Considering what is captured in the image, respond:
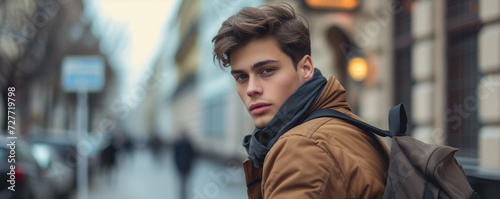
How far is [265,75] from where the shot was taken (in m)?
1.72

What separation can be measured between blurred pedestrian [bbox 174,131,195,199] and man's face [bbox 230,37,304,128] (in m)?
9.55

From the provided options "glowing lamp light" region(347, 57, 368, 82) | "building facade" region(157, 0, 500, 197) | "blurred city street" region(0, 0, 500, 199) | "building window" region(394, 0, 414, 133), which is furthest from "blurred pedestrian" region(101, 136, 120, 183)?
"glowing lamp light" region(347, 57, 368, 82)

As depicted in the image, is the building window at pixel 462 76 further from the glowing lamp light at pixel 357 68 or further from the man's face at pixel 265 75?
the man's face at pixel 265 75

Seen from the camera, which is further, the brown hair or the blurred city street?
the blurred city street

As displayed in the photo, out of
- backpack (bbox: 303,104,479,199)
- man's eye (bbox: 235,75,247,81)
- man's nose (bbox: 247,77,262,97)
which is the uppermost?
man's eye (bbox: 235,75,247,81)

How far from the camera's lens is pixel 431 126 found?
24.1ft

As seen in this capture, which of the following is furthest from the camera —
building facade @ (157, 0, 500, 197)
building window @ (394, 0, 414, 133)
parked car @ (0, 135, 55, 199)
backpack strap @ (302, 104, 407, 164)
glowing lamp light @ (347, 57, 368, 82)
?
building window @ (394, 0, 414, 133)

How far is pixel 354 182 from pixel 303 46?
0.60 m

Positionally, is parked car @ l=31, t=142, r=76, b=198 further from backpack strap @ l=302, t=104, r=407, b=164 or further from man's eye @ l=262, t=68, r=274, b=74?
backpack strap @ l=302, t=104, r=407, b=164

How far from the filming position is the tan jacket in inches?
51.9

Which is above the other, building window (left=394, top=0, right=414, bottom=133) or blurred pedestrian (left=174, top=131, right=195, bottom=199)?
building window (left=394, top=0, right=414, bottom=133)

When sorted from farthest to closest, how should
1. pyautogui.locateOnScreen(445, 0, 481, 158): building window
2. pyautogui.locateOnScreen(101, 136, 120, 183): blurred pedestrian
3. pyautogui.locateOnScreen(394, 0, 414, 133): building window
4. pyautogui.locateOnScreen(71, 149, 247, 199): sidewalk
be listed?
1. pyautogui.locateOnScreen(101, 136, 120, 183): blurred pedestrian
2. pyautogui.locateOnScreen(71, 149, 247, 199): sidewalk
3. pyautogui.locateOnScreen(394, 0, 414, 133): building window
4. pyautogui.locateOnScreen(445, 0, 481, 158): building window

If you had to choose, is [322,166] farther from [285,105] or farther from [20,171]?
[20,171]

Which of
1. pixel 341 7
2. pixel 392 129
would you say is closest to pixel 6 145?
pixel 341 7
